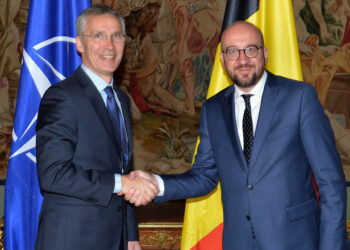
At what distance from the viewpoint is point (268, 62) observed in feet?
10.4

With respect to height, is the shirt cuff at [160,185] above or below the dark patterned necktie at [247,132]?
below

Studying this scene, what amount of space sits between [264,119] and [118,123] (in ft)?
2.93

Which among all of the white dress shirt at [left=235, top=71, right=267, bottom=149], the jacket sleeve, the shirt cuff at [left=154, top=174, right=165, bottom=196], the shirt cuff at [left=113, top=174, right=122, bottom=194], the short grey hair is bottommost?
the shirt cuff at [left=154, top=174, right=165, bottom=196]

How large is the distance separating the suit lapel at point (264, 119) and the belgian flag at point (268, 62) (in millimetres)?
831

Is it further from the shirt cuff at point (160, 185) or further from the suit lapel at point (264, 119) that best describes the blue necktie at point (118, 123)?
the suit lapel at point (264, 119)

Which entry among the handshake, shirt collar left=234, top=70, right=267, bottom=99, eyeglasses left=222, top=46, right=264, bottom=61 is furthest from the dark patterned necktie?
the handshake

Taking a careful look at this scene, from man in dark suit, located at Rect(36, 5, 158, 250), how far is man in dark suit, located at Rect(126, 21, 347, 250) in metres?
0.24

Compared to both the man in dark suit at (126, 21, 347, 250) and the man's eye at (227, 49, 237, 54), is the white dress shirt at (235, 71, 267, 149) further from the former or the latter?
the man's eye at (227, 49, 237, 54)

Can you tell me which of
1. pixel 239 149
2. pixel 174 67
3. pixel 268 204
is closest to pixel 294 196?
pixel 268 204

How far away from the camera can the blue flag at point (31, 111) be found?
3.01m

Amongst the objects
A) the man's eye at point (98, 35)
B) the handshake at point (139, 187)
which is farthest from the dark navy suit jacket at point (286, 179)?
the man's eye at point (98, 35)

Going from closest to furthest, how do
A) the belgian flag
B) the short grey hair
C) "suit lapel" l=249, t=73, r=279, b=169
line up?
"suit lapel" l=249, t=73, r=279, b=169, the short grey hair, the belgian flag

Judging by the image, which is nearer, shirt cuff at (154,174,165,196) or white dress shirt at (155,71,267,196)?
white dress shirt at (155,71,267,196)

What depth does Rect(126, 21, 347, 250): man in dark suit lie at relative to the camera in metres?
2.21
